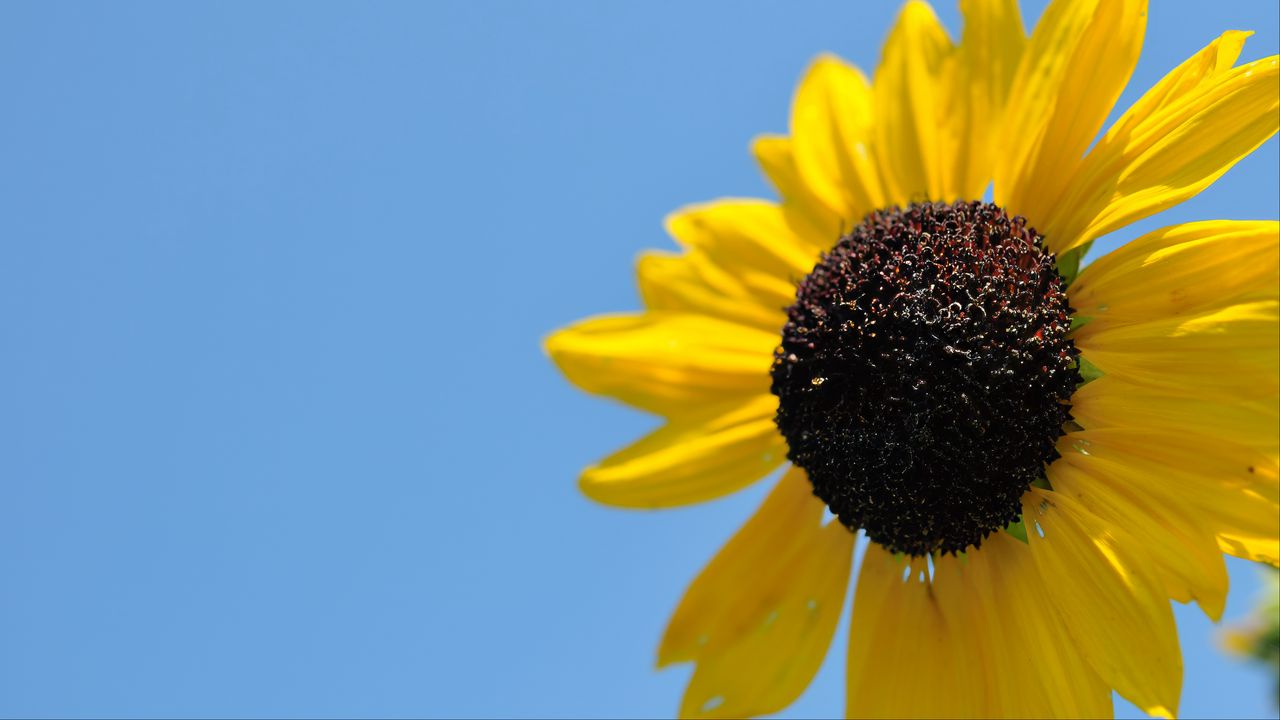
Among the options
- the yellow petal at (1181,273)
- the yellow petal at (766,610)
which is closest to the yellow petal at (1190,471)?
the yellow petal at (1181,273)

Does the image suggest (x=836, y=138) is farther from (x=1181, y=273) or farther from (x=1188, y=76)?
(x=1181, y=273)

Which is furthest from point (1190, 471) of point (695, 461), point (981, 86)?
point (695, 461)

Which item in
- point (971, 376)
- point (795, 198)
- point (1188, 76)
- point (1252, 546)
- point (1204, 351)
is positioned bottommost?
point (1252, 546)

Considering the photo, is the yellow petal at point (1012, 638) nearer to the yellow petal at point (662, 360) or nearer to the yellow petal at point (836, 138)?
the yellow petal at point (662, 360)

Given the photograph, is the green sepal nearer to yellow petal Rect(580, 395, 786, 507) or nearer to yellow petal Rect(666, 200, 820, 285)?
yellow petal Rect(580, 395, 786, 507)

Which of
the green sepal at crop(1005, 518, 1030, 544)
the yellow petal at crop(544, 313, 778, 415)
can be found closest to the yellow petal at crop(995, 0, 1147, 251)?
the green sepal at crop(1005, 518, 1030, 544)

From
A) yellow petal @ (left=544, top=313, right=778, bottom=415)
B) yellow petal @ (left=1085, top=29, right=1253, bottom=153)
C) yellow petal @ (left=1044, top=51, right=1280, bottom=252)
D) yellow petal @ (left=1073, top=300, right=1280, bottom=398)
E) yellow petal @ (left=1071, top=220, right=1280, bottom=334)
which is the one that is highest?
yellow petal @ (left=544, top=313, right=778, bottom=415)

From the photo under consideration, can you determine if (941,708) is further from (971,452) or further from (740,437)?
(740,437)
